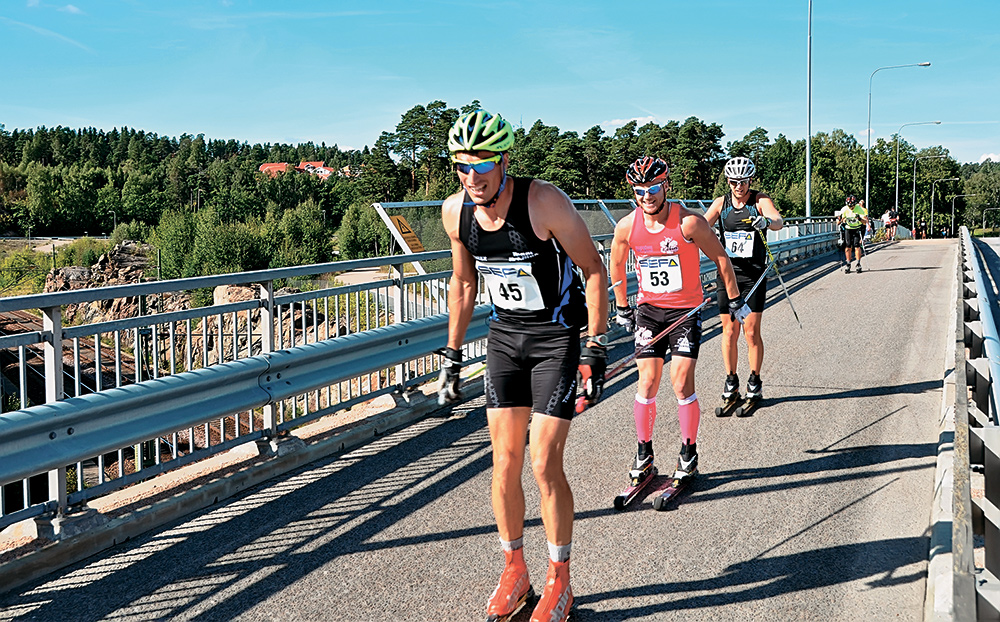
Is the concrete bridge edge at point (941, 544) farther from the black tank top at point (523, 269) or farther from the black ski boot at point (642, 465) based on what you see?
the black tank top at point (523, 269)

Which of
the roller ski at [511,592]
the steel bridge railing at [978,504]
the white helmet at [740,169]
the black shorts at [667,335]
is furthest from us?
the white helmet at [740,169]

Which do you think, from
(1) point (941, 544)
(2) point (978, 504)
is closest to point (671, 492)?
(1) point (941, 544)

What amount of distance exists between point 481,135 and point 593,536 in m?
2.43

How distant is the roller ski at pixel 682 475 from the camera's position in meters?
5.58

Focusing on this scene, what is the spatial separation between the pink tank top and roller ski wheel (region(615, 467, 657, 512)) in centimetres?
123

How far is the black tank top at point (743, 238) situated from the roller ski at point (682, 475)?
314 cm

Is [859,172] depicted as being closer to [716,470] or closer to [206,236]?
[206,236]

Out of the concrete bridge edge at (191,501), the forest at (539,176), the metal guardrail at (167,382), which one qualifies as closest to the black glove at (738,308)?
the metal guardrail at (167,382)

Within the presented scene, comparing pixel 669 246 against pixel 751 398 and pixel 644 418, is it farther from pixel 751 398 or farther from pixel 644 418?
pixel 751 398

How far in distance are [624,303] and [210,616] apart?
3.57 metres

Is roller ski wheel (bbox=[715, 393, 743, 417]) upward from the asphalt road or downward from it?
upward

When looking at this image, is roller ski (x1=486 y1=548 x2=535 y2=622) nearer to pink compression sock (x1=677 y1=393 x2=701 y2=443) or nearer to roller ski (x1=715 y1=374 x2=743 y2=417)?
pink compression sock (x1=677 y1=393 x2=701 y2=443)

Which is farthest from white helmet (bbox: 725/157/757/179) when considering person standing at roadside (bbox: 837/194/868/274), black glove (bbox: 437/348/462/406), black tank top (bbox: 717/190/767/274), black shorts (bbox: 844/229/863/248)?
black shorts (bbox: 844/229/863/248)

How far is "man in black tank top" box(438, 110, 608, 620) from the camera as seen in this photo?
153 inches
